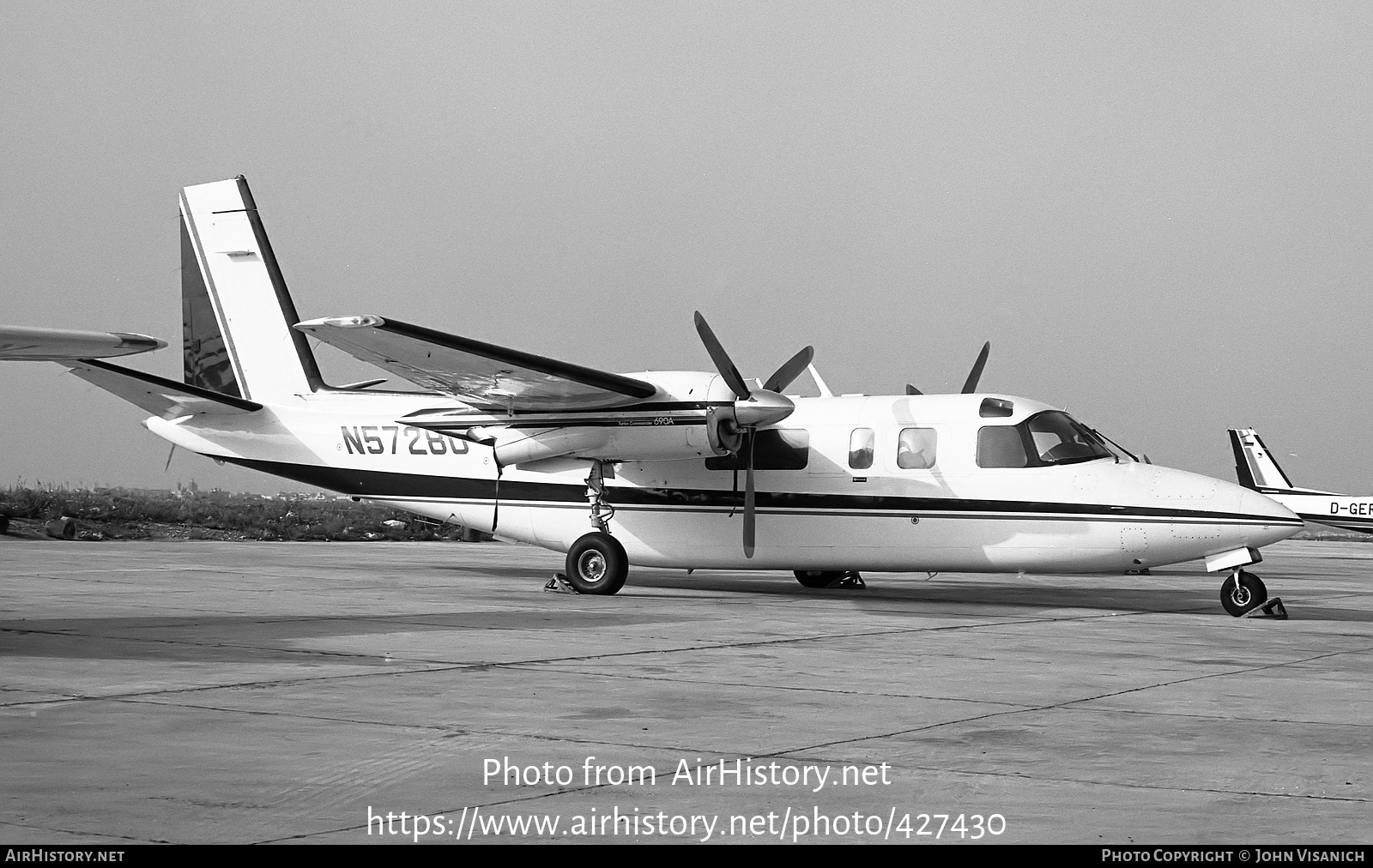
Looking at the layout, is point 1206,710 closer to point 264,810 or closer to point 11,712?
point 264,810

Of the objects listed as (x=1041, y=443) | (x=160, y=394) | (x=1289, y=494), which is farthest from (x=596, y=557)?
(x=1289, y=494)

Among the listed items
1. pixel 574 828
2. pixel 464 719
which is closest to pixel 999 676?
pixel 464 719

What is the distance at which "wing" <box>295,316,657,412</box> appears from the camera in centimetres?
1546

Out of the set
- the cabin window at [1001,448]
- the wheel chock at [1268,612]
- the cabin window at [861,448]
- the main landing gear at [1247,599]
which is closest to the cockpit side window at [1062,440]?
the cabin window at [1001,448]

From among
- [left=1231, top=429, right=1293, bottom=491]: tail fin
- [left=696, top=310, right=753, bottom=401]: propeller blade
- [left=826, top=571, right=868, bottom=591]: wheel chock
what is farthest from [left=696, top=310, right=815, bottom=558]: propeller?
[left=1231, top=429, right=1293, bottom=491]: tail fin

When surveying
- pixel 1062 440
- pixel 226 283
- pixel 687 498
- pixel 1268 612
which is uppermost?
pixel 226 283

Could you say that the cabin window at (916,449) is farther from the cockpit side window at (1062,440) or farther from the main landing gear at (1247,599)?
the main landing gear at (1247,599)

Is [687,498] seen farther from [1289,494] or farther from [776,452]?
[1289,494]

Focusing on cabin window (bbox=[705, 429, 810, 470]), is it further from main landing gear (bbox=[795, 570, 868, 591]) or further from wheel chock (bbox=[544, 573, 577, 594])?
wheel chock (bbox=[544, 573, 577, 594])

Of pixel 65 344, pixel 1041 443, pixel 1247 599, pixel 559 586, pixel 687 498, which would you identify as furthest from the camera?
pixel 559 586

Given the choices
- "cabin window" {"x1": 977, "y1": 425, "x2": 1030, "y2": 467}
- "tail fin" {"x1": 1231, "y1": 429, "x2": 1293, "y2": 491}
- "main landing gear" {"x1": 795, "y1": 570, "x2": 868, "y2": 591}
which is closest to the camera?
"cabin window" {"x1": 977, "y1": 425, "x2": 1030, "y2": 467}

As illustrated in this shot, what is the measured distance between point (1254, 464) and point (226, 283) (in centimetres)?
3686

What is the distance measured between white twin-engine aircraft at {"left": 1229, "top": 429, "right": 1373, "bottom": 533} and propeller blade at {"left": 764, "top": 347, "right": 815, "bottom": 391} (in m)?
19.1

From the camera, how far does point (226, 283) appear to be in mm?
21797
